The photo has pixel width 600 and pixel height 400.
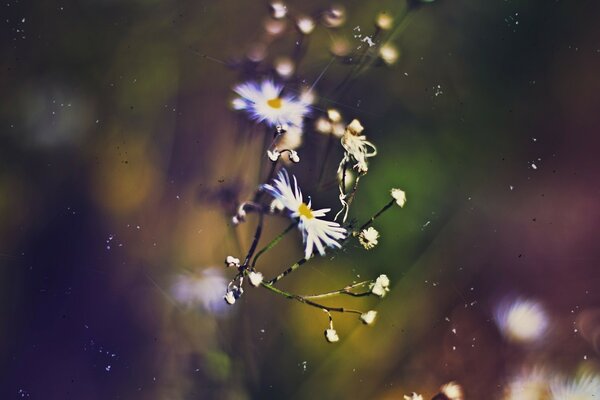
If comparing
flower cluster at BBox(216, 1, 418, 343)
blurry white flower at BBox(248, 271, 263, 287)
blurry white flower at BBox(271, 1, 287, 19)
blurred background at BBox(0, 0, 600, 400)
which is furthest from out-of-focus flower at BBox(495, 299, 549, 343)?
blurry white flower at BBox(271, 1, 287, 19)

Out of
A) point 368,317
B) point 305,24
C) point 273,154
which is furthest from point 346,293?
point 305,24

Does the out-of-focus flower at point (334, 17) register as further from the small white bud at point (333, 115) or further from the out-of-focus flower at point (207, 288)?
the out-of-focus flower at point (207, 288)

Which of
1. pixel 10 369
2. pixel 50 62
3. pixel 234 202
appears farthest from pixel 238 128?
pixel 10 369

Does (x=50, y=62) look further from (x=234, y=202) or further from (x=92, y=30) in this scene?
(x=234, y=202)

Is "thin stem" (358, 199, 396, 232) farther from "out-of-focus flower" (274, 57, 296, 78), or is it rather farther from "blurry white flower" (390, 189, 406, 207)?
"out-of-focus flower" (274, 57, 296, 78)

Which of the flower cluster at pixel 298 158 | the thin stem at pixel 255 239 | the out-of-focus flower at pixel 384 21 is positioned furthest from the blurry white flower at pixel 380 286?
the out-of-focus flower at pixel 384 21

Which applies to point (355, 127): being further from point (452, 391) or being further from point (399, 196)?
point (452, 391)

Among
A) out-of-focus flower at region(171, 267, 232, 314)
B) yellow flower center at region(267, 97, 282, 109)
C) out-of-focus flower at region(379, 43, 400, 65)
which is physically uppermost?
out-of-focus flower at region(379, 43, 400, 65)

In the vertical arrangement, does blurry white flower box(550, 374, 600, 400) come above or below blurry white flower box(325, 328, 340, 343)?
above
